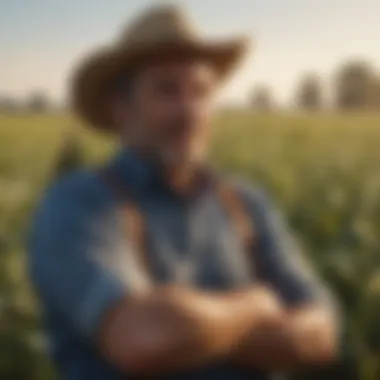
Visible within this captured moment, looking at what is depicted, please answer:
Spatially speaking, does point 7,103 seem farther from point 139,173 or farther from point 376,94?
point 376,94

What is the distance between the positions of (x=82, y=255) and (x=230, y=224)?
0.21m

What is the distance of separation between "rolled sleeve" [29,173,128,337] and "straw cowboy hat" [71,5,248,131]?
0.32 feet

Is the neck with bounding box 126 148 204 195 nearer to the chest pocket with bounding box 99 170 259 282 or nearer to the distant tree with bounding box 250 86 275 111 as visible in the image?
the chest pocket with bounding box 99 170 259 282

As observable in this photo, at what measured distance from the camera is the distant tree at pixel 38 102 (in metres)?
1.24

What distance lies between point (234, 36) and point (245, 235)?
0.27m

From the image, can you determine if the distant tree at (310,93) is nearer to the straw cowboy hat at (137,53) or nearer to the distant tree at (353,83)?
the distant tree at (353,83)

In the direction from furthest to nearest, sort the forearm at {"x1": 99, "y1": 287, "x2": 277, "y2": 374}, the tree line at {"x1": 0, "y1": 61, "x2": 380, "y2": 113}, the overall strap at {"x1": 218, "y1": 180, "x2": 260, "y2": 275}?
the tree line at {"x1": 0, "y1": 61, "x2": 380, "y2": 113} → the overall strap at {"x1": 218, "y1": 180, "x2": 260, "y2": 275} → the forearm at {"x1": 99, "y1": 287, "x2": 277, "y2": 374}

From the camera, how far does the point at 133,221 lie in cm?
116

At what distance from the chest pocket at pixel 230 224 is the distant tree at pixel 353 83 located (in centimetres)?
24

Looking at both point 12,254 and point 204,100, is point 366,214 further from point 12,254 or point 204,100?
point 12,254

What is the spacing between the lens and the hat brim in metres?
1.16

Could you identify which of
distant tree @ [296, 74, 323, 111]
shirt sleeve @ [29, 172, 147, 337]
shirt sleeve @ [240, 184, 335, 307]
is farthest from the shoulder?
distant tree @ [296, 74, 323, 111]

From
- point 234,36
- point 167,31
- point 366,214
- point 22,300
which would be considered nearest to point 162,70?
point 167,31

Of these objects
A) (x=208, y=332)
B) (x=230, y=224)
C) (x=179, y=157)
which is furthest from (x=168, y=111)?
(x=208, y=332)
